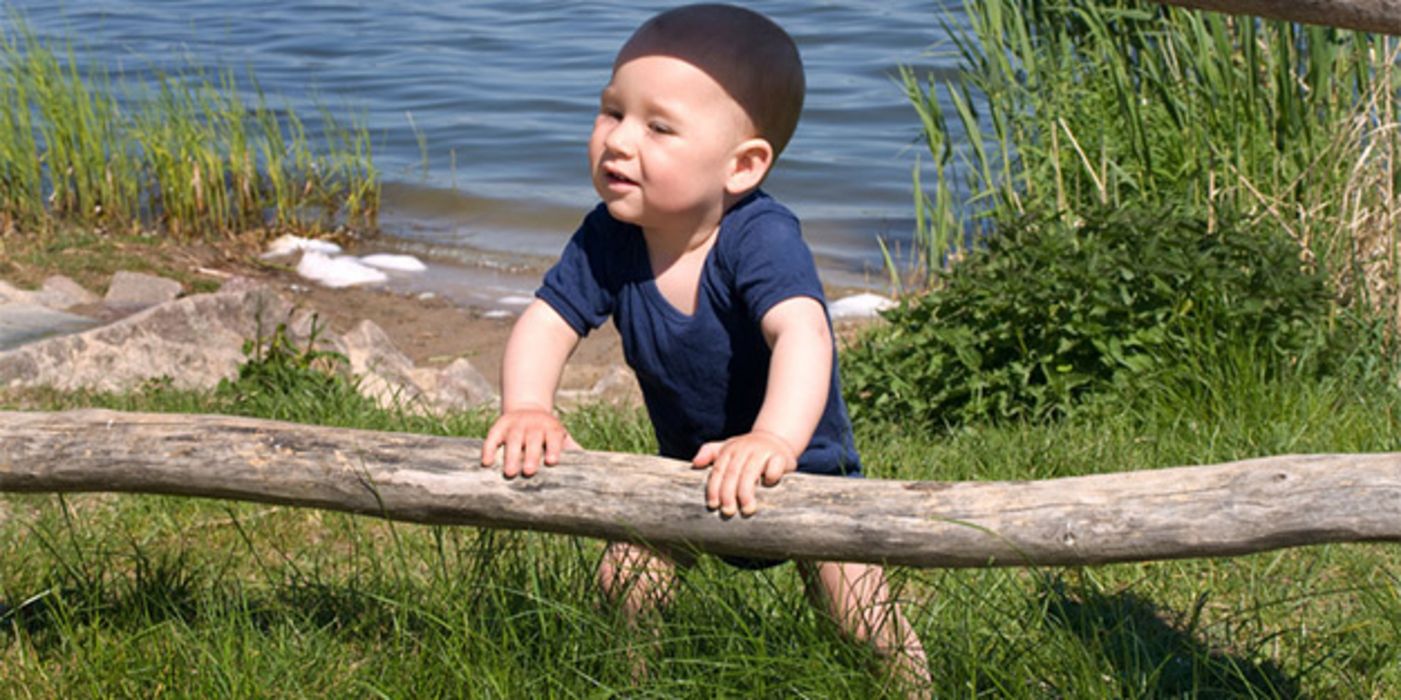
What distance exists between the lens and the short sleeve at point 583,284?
332 centimetres

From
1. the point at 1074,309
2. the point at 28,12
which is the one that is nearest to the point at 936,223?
the point at 1074,309

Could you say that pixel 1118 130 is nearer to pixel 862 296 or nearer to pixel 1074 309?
pixel 1074 309

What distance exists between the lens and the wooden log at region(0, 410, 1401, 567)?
101 inches

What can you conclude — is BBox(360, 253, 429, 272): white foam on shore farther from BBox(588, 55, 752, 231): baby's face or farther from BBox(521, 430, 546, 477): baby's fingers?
BBox(521, 430, 546, 477): baby's fingers

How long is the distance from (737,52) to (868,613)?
103 cm

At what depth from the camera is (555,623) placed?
3.08 metres

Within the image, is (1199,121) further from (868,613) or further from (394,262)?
(394,262)

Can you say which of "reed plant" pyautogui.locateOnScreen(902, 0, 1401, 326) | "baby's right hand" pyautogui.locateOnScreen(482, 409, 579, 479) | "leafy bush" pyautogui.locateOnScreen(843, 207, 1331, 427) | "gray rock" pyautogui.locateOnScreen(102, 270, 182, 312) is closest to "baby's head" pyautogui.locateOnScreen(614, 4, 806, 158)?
"baby's right hand" pyautogui.locateOnScreen(482, 409, 579, 479)

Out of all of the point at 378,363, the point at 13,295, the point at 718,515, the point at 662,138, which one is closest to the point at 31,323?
the point at 13,295

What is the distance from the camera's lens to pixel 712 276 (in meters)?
3.18

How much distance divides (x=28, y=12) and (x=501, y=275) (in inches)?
390

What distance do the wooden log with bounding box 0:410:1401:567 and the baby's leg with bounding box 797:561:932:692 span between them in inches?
7.9

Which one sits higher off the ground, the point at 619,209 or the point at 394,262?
the point at 619,209

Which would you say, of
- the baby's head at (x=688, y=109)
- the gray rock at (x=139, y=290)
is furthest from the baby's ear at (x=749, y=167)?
the gray rock at (x=139, y=290)
